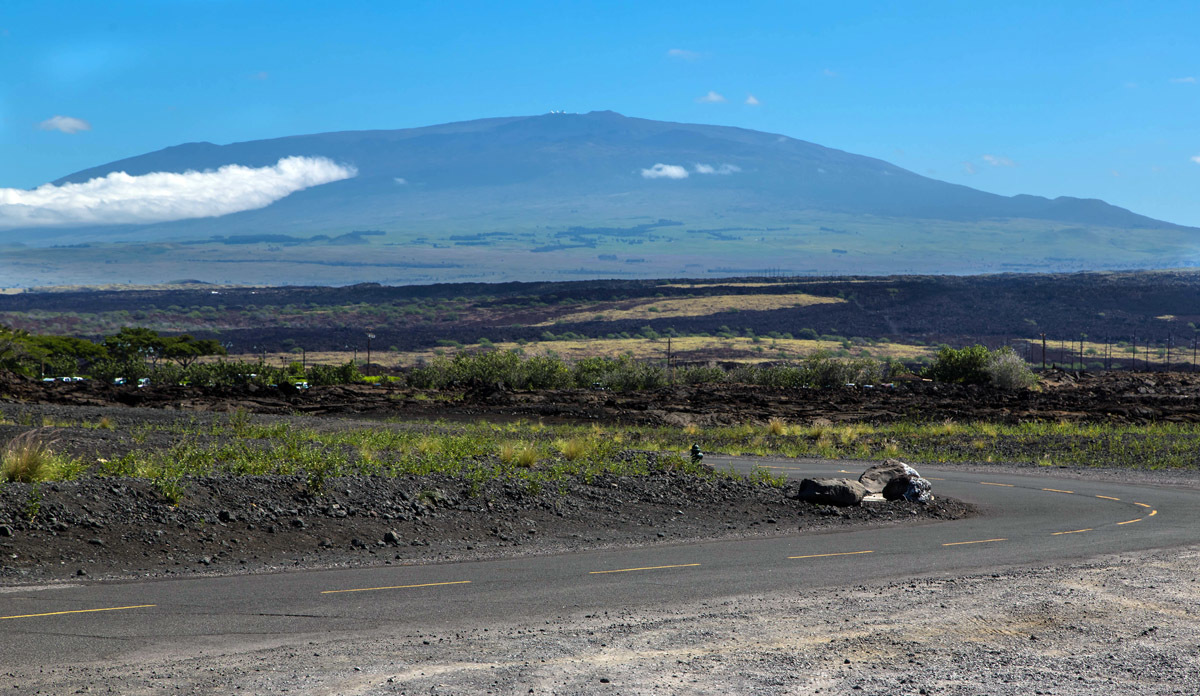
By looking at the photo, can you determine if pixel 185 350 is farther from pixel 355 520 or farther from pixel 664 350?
pixel 355 520

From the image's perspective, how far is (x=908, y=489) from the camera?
17.9 meters

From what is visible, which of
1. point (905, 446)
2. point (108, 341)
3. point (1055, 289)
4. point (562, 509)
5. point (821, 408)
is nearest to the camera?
point (562, 509)

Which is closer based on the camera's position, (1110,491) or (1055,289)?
(1110,491)

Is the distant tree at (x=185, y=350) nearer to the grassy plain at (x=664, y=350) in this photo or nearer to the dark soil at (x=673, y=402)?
the grassy plain at (x=664, y=350)

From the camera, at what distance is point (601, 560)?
12875 millimetres

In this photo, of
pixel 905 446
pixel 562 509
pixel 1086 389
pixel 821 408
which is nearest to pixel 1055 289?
pixel 1086 389

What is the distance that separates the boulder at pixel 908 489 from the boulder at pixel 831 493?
0.78m

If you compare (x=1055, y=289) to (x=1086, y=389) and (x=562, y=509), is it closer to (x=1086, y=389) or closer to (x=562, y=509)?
(x=1086, y=389)

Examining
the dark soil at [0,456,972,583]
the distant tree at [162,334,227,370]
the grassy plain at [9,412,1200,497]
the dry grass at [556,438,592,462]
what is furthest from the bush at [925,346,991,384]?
the distant tree at [162,334,227,370]

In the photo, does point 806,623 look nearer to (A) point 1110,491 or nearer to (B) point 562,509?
(B) point 562,509

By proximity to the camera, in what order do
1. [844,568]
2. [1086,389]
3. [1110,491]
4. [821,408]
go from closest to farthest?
1. [844,568]
2. [1110,491]
3. [821,408]
4. [1086,389]

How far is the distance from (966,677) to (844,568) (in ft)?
14.6

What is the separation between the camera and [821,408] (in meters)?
40.7

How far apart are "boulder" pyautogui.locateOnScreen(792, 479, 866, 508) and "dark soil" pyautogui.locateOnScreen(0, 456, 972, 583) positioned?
27 centimetres
